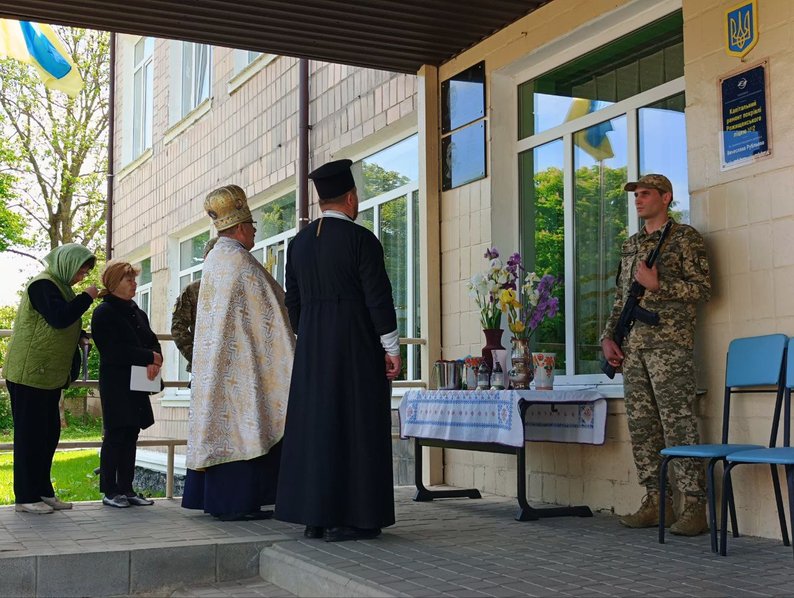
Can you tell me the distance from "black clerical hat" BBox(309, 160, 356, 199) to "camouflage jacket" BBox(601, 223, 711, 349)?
1.71m

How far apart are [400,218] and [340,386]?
4.73 metres

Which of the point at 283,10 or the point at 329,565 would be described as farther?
the point at 283,10

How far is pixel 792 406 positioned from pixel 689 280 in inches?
31.7

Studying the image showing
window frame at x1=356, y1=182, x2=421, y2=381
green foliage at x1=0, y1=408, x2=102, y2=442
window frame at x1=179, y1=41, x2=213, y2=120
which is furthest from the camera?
green foliage at x1=0, y1=408, x2=102, y2=442

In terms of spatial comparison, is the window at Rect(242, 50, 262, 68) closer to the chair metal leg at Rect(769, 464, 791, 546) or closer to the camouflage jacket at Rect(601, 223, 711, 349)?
the camouflage jacket at Rect(601, 223, 711, 349)

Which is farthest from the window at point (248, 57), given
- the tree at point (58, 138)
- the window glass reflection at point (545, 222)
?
the tree at point (58, 138)

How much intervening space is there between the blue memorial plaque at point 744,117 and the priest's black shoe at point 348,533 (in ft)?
8.63

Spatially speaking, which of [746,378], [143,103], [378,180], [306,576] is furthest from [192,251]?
[306,576]

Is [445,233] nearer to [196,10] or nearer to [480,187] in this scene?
[480,187]

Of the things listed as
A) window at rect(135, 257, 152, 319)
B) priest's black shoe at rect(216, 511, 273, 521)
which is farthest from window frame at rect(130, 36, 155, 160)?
priest's black shoe at rect(216, 511, 273, 521)

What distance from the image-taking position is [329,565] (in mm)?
4227

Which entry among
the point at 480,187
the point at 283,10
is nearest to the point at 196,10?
the point at 283,10

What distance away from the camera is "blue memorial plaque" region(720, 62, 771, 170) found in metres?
5.20

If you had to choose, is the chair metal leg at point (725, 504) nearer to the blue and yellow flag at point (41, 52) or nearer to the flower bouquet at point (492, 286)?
the flower bouquet at point (492, 286)
